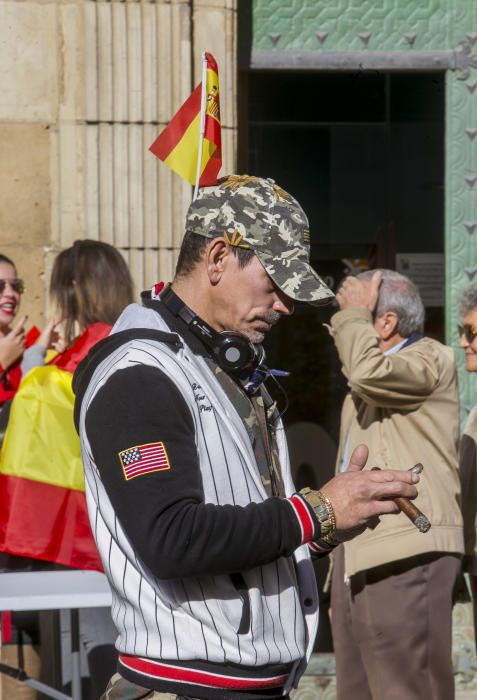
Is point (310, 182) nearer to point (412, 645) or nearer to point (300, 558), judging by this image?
point (412, 645)

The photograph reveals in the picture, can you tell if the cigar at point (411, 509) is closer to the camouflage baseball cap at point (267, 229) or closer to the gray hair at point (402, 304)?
the camouflage baseball cap at point (267, 229)

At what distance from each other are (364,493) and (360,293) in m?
2.44

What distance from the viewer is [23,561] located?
4258 mm

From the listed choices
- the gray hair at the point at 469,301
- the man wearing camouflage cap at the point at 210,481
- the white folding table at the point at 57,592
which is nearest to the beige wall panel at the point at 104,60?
the gray hair at the point at 469,301

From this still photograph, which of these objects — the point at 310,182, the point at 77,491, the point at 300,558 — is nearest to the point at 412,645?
the point at 77,491

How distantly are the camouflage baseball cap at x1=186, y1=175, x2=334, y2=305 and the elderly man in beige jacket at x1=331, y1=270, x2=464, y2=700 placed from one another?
6.31 feet

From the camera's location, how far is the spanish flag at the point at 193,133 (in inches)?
113

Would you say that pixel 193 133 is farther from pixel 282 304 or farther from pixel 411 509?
pixel 411 509

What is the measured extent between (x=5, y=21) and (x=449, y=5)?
224cm

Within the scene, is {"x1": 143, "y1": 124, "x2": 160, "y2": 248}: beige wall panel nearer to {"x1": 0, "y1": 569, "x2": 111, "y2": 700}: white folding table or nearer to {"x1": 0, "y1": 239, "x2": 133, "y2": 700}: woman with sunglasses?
{"x1": 0, "y1": 239, "x2": 133, "y2": 700}: woman with sunglasses

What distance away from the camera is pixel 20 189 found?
18.1ft

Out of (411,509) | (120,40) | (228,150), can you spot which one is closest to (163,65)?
(120,40)

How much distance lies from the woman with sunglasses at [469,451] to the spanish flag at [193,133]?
1849mm

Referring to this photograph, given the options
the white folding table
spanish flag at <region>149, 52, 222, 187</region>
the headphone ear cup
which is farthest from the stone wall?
the headphone ear cup
